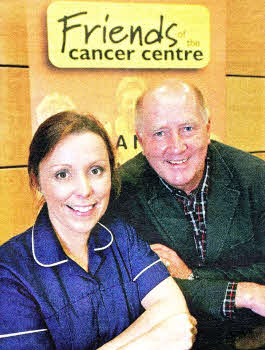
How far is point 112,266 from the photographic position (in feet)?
2.38

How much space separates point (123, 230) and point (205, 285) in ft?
0.83

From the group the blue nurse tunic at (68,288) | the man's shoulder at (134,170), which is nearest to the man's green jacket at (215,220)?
the man's shoulder at (134,170)

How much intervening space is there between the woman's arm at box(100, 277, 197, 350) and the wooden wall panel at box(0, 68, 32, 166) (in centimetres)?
35

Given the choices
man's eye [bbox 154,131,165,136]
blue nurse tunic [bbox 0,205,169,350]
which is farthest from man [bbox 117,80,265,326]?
blue nurse tunic [bbox 0,205,169,350]

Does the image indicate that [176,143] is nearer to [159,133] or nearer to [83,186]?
[159,133]

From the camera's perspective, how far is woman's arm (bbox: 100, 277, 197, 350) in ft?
2.10

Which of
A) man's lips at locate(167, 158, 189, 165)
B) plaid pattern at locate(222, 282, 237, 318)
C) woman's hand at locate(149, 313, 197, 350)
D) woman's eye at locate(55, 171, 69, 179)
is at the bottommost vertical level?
plaid pattern at locate(222, 282, 237, 318)

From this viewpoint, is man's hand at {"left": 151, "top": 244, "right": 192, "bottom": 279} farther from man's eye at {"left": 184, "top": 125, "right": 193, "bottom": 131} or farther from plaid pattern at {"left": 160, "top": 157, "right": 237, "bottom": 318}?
man's eye at {"left": 184, "top": 125, "right": 193, "bottom": 131}

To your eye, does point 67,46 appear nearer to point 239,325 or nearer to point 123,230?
point 123,230

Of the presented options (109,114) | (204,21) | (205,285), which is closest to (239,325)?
(205,285)

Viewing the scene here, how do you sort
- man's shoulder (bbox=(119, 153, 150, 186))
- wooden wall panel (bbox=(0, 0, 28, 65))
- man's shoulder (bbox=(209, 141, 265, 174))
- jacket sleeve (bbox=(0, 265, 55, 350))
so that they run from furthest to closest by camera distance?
1. man's shoulder (bbox=(209, 141, 265, 174))
2. man's shoulder (bbox=(119, 153, 150, 186))
3. wooden wall panel (bbox=(0, 0, 28, 65))
4. jacket sleeve (bbox=(0, 265, 55, 350))

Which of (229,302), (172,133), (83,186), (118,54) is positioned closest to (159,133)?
(172,133)

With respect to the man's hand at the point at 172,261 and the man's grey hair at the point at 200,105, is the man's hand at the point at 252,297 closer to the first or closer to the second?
the man's hand at the point at 172,261

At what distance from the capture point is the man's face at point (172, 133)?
86 centimetres
